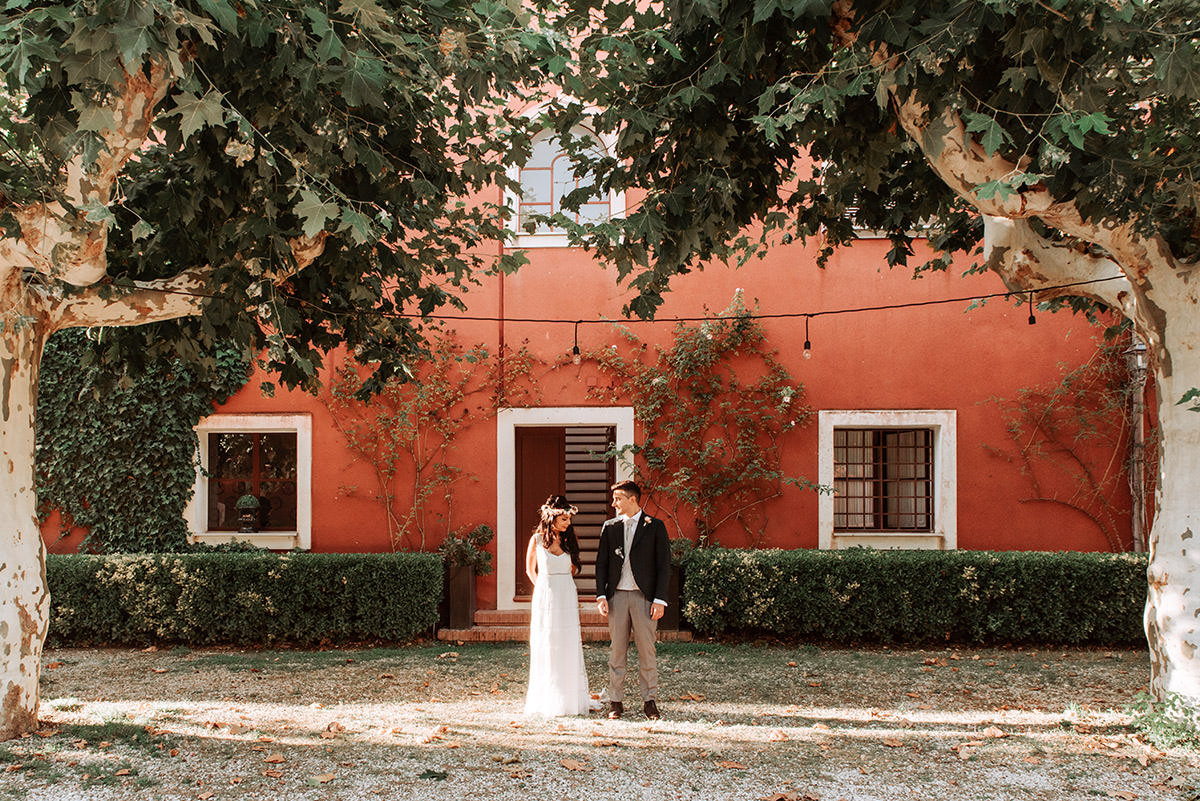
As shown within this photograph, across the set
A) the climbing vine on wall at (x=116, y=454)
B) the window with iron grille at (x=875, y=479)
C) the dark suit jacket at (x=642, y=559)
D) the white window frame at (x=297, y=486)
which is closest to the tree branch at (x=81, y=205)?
the dark suit jacket at (x=642, y=559)

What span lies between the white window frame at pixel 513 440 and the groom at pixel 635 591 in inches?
148

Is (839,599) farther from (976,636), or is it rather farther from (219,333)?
(219,333)

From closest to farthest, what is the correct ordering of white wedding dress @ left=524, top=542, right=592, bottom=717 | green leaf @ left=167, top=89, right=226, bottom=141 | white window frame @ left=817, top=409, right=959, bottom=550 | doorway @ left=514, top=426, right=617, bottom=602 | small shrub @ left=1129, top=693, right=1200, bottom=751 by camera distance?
green leaf @ left=167, top=89, right=226, bottom=141 < small shrub @ left=1129, top=693, right=1200, bottom=751 < white wedding dress @ left=524, top=542, right=592, bottom=717 < white window frame @ left=817, top=409, right=959, bottom=550 < doorway @ left=514, top=426, right=617, bottom=602

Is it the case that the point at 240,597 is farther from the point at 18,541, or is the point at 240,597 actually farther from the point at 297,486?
the point at 18,541

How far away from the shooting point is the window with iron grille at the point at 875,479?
1021cm

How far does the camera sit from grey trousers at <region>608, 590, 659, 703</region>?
19.5 feet

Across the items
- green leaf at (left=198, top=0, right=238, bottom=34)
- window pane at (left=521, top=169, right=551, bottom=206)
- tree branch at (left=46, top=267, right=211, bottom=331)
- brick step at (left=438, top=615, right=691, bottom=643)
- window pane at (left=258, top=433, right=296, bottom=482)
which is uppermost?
window pane at (left=521, top=169, right=551, bottom=206)

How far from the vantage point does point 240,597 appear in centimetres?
883

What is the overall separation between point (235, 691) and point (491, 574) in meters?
3.43

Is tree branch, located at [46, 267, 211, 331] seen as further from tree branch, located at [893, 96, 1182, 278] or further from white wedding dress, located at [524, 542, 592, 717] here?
tree branch, located at [893, 96, 1182, 278]

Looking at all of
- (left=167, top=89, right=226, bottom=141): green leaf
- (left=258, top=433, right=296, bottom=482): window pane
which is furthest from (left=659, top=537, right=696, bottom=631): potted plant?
(left=167, top=89, right=226, bottom=141): green leaf

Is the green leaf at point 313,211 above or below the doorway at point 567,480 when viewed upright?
above

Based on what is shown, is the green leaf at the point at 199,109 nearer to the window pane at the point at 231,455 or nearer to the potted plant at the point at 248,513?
the potted plant at the point at 248,513

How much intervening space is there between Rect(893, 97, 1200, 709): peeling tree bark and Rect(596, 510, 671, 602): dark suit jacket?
122 inches
